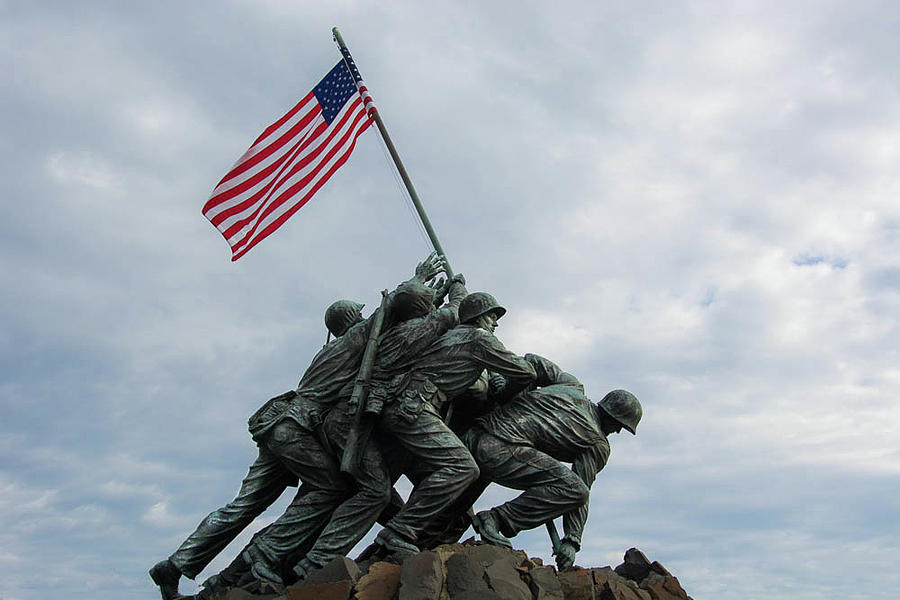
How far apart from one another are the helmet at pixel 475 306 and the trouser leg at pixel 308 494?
2095mm

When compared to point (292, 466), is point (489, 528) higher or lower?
lower

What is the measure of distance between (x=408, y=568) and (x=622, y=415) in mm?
3407

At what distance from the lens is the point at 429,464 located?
945cm

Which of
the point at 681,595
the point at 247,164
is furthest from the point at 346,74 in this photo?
the point at 681,595

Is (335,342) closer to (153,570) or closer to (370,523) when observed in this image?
(370,523)

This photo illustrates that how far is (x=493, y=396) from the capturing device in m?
10.6

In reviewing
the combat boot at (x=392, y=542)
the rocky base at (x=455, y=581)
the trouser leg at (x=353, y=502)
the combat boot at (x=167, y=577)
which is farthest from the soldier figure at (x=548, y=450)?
the combat boot at (x=167, y=577)

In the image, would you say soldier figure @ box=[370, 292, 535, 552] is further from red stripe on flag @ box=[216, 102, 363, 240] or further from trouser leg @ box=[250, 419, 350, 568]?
red stripe on flag @ box=[216, 102, 363, 240]

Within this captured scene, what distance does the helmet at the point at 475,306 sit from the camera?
10.2 metres

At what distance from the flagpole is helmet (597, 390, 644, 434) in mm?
2662

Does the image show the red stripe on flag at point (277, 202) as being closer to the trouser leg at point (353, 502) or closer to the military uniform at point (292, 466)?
the military uniform at point (292, 466)

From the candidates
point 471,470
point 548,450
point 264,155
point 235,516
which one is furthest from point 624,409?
point 264,155

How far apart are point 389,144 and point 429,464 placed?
206 inches

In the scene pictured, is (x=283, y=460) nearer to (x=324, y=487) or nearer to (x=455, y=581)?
(x=324, y=487)
